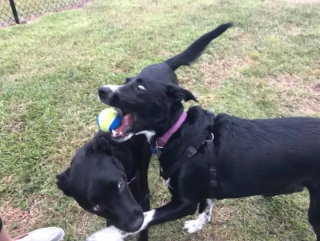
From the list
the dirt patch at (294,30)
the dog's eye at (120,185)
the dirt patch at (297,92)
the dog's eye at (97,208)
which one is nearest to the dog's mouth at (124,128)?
the dog's eye at (120,185)

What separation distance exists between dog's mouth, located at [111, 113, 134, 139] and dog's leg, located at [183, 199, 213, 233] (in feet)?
3.34

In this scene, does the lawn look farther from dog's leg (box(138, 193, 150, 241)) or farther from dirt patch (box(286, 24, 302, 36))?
dog's leg (box(138, 193, 150, 241))

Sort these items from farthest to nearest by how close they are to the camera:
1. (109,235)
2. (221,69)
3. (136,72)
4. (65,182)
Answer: (221,69)
(136,72)
(109,235)
(65,182)

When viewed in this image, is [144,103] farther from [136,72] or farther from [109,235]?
[136,72]

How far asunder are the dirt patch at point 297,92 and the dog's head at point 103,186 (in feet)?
9.09

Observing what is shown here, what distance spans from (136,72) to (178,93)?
2.46 meters

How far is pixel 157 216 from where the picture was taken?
238 centimetres

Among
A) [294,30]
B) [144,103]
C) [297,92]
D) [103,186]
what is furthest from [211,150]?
[294,30]

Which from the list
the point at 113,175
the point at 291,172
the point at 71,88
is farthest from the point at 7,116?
the point at 291,172

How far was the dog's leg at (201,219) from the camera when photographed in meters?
2.89

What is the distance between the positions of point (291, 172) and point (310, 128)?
336mm

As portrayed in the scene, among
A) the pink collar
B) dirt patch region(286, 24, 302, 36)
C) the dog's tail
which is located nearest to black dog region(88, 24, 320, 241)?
the pink collar

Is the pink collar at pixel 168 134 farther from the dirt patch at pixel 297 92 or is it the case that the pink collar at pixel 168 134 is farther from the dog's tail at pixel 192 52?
the dirt patch at pixel 297 92

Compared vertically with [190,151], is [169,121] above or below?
above
